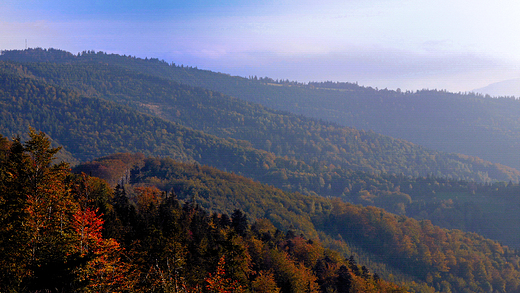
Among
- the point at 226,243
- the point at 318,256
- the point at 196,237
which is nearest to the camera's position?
the point at 226,243

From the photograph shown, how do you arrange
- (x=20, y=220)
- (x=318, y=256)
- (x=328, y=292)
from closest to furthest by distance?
(x=20, y=220)
(x=328, y=292)
(x=318, y=256)

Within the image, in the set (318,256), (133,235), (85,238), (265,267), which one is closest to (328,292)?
(265,267)

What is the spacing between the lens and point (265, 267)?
9431 cm

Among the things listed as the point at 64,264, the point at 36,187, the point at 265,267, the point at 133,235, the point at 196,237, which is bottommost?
the point at 265,267

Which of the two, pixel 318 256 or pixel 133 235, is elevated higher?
pixel 133 235

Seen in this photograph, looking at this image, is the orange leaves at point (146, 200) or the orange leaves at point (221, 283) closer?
the orange leaves at point (221, 283)

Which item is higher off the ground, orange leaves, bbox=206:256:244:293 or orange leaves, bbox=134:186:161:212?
orange leaves, bbox=206:256:244:293

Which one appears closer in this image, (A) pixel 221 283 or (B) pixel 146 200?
(A) pixel 221 283

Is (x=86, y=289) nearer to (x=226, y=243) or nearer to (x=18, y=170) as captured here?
(x=18, y=170)

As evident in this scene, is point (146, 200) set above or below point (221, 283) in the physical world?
below

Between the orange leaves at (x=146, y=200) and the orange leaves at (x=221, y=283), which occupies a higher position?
the orange leaves at (x=221, y=283)

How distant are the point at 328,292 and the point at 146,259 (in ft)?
182

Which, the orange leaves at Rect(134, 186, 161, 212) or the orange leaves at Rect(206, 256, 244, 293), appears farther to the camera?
the orange leaves at Rect(134, 186, 161, 212)

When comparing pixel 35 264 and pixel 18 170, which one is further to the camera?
pixel 18 170
